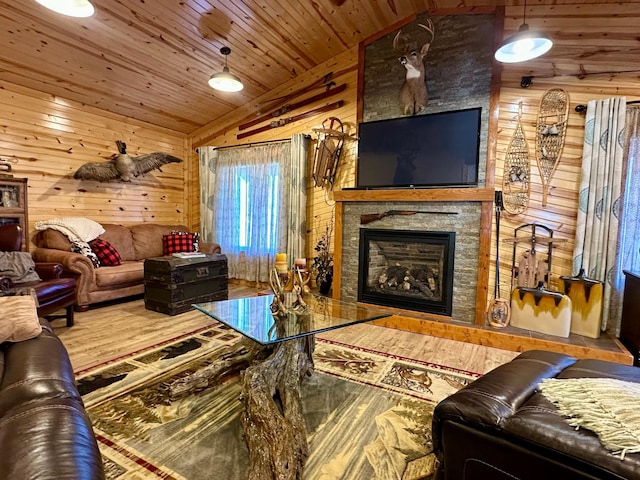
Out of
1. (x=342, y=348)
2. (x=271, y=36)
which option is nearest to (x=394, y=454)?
(x=342, y=348)

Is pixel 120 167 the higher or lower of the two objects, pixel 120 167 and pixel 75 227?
the higher

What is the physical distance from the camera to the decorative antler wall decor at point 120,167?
4.24 metres

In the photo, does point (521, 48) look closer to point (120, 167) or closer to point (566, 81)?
point (566, 81)

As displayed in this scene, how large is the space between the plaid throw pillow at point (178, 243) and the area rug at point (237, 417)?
2.34 m

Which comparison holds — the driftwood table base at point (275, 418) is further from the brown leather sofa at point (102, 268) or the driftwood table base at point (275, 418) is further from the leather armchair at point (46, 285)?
the brown leather sofa at point (102, 268)

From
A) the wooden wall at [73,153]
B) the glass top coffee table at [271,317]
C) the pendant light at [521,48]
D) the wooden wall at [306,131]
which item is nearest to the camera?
the glass top coffee table at [271,317]

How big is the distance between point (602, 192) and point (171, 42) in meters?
4.39

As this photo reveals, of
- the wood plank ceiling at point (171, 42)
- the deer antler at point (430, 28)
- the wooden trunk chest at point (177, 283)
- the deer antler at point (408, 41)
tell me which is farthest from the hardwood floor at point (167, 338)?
the deer antler at point (430, 28)

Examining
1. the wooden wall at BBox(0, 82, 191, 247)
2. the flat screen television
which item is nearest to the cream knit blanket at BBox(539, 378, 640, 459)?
the flat screen television

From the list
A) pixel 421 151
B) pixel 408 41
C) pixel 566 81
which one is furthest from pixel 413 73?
pixel 566 81

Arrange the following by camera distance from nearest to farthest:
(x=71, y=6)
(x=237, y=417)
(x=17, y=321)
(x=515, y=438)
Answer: (x=515, y=438) → (x=17, y=321) → (x=237, y=417) → (x=71, y=6)

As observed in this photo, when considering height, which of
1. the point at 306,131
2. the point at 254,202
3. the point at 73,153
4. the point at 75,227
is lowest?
the point at 75,227

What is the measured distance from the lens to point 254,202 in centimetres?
495

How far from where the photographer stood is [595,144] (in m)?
2.86
